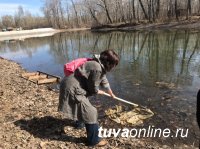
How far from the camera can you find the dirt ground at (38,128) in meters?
6.41

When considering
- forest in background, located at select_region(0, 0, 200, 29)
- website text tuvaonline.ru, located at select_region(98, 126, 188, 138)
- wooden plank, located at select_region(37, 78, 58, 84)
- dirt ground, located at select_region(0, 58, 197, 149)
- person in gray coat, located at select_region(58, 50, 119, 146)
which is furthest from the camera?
forest in background, located at select_region(0, 0, 200, 29)

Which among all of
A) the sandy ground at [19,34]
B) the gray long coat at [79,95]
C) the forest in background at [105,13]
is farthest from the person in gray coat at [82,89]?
the sandy ground at [19,34]

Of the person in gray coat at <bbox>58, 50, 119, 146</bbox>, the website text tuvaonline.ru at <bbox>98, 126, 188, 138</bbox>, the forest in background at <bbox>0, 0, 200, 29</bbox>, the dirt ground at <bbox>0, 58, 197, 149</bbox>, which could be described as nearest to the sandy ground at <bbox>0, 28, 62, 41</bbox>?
the forest in background at <bbox>0, 0, 200, 29</bbox>

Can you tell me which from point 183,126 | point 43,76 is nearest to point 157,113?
point 183,126

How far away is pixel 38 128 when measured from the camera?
24.0 ft

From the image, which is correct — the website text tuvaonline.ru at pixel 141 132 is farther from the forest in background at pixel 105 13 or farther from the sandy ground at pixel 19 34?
the sandy ground at pixel 19 34

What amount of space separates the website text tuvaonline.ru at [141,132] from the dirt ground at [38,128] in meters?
0.30

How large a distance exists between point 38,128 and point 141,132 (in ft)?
9.01

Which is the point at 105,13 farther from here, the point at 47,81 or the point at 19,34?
the point at 47,81

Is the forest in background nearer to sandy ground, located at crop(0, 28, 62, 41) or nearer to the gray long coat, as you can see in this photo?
sandy ground, located at crop(0, 28, 62, 41)

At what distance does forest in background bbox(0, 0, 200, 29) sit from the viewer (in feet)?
214

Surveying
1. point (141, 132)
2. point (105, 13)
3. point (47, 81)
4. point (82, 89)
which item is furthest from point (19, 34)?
point (82, 89)

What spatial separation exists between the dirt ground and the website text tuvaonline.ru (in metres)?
0.30

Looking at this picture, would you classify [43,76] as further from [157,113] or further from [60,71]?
[157,113]
